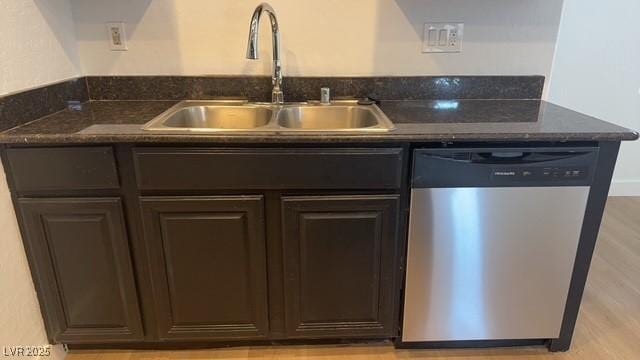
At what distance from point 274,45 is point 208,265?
0.89 meters

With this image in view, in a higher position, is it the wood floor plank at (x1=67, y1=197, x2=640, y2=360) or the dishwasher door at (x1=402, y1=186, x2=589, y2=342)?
the dishwasher door at (x1=402, y1=186, x2=589, y2=342)

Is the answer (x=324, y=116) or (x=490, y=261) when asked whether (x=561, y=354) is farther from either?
(x=324, y=116)

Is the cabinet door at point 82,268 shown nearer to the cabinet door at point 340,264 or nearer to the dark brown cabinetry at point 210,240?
the dark brown cabinetry at point 210,240

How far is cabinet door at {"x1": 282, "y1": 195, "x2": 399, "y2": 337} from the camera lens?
1.36 meters

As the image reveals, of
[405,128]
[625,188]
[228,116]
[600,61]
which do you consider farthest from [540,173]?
[625,188]

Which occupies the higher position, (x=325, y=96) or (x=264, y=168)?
(x=325, y=96)

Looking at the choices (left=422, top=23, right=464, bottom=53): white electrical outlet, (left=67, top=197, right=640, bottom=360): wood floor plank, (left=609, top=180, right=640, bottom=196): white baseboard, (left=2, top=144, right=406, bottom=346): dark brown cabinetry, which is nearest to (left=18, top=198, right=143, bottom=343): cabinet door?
(left=2, top=144, right=406, bottom=346): dark brown cabinetry

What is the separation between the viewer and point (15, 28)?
52.3 inches

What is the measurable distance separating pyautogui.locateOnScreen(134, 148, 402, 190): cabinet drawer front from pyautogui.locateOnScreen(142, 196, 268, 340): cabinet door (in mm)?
62

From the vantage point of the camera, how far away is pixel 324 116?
5.77 feet

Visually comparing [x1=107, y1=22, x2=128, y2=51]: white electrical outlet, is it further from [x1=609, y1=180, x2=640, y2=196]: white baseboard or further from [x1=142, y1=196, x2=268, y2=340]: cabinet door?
[x1=609, y1=180, x2=640, y2=196]: white baseboard

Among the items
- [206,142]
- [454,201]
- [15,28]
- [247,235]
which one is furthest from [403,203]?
[15,28]

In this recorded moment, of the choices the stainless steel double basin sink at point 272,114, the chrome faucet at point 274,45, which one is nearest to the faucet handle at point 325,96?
the stainless steel double basin sink at point 272,114

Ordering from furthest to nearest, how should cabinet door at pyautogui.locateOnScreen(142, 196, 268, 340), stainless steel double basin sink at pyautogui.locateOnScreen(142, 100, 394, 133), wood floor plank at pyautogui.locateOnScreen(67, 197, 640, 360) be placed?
stainless steel double basin sink at pyautogui.locateOnScreen(142, 100, 394, 133)
wood floor plank at pyautogui.locateOnScreen(67, 197, 640, 360)
cabinet door at pyautogui.locateOnScreen(142, 196, 268, 340)
